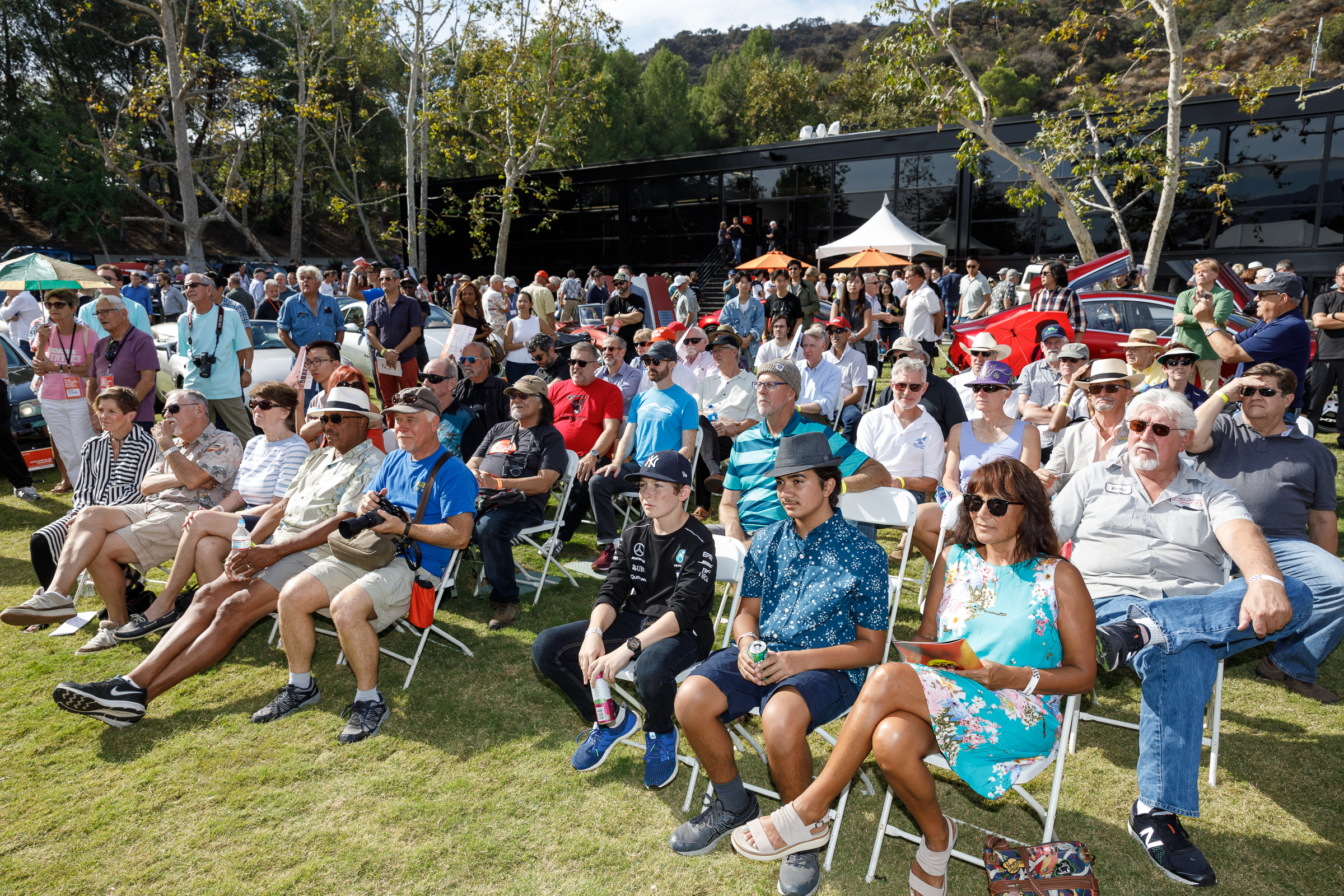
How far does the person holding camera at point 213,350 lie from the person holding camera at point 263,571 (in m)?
2.84

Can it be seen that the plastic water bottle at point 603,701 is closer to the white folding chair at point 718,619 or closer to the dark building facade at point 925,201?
the white folding chair at point 718,619

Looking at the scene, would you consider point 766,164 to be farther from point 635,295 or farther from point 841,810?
point 841,810

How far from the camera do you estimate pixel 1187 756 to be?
2.79 metres

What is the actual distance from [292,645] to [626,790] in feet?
6.09

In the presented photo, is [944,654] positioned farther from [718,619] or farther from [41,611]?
[41,611]

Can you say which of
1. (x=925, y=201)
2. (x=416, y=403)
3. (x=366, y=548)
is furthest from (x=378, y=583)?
(x=925, y=201)

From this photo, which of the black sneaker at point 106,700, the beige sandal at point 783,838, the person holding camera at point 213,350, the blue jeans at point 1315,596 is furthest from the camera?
the person holding camera at point 213,350

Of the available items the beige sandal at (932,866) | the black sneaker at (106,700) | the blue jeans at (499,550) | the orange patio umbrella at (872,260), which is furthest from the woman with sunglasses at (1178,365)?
the orange patio umbrella at (872,260)

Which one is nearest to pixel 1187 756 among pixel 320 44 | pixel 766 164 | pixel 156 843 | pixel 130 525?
pixel 156 843

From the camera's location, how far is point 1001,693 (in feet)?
8.54

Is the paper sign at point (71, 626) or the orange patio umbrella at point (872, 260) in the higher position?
the orange patio umbrella at point (872, 260)

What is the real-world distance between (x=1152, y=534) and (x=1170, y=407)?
0.56 m

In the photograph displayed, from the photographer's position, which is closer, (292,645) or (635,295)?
(292,645)

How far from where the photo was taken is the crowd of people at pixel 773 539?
2701 mm
